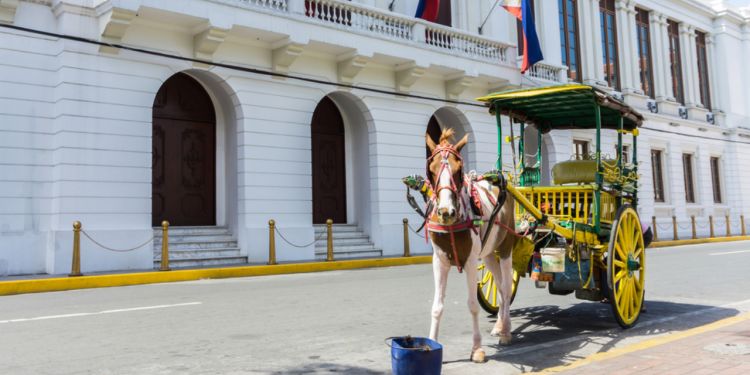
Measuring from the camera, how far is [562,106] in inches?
300

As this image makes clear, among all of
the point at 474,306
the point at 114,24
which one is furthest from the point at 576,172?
the point at 114,24

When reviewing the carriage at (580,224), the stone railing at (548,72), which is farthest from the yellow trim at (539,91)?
the stone railing at (548,72)

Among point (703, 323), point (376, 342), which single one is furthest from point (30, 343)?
point (703, 323)

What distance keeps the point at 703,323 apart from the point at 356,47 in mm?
12292

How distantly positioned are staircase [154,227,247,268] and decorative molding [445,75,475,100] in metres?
9.21

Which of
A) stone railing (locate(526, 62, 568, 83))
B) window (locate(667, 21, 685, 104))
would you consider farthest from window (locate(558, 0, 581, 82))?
window (locate(667, 21, 685, 104))

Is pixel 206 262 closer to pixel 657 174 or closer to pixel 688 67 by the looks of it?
pixel 657 174

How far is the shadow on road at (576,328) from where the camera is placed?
532 centimetres

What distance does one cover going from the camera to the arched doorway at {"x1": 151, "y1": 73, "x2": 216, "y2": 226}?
50.2 feet

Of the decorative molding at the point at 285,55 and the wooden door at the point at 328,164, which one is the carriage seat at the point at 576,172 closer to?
the decorative molding at the point at 285,55

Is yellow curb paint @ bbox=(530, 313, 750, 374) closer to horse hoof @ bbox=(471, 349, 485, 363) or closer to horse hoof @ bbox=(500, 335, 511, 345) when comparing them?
horse hoof @ bbox=(471, 349, 485, 363)

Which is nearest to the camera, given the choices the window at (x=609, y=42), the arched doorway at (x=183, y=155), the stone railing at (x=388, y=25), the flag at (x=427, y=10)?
the arched doorway at (x=183, y=155)

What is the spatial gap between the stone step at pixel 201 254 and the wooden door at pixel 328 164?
3647 mm

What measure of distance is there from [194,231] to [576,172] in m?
10.3
